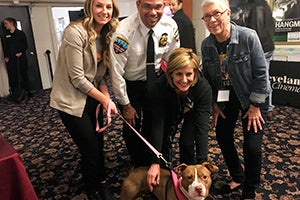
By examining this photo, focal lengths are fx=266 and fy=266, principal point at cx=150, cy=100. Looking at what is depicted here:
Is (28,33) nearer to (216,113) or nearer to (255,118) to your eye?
(216,113)

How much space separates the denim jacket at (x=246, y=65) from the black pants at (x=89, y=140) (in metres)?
0.82

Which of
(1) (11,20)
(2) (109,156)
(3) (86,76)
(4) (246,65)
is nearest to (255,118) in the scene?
(4) (246,65)

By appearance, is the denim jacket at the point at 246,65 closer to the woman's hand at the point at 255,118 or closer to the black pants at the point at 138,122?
the woman's hand at the point at 255,118

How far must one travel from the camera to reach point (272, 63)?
3844 mm

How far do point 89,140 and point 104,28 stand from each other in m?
0.67

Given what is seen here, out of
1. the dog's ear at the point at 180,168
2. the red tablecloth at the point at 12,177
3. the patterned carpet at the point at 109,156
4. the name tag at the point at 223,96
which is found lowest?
the patterned carpet at the point at 109,156

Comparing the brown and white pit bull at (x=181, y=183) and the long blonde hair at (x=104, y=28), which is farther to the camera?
the long blonde hair at (x=104, y=28)

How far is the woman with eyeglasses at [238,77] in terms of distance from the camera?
1.42 metres

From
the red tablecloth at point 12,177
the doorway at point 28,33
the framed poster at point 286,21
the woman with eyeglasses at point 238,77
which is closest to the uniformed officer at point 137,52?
the woman with eyeglasses at point 238,77

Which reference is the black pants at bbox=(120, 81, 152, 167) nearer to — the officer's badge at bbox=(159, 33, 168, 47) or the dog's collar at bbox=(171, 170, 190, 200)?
the officer's badge at bbox=(159, 33, 168, 47)

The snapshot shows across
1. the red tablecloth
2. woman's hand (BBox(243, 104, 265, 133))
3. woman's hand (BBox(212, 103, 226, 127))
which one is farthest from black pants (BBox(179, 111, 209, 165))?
the red tablecloth

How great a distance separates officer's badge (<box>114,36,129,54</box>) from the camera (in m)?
1.56

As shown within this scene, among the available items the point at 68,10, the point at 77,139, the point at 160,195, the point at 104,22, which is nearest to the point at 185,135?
the point at 160,195

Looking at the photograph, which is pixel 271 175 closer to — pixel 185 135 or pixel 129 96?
pixel 185 135
